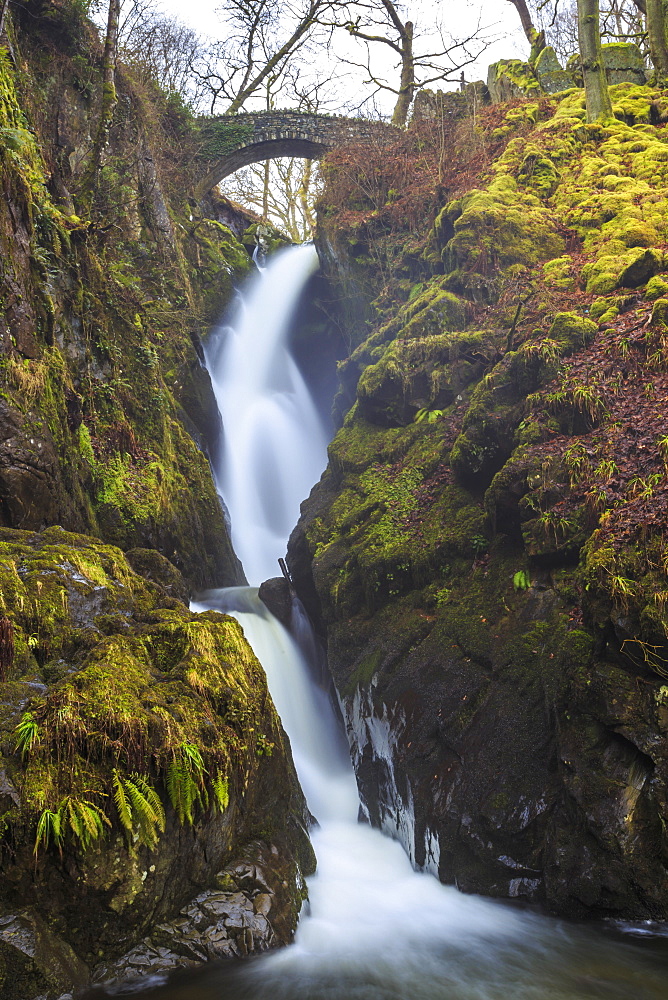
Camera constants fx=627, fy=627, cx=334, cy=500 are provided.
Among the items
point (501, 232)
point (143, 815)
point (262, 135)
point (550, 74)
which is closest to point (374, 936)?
point (143, 815)

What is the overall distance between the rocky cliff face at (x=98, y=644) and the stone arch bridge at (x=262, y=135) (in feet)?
28.3

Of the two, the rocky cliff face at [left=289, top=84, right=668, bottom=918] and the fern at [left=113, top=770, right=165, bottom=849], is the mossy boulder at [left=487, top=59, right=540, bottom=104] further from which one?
the fern at [left=113, top=770, right=165, bottom=849]

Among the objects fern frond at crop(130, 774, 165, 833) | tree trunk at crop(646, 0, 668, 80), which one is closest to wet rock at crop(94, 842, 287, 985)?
fern frond at crop(130, 774, 165, 833)

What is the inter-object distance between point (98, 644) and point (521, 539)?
4.98 metres

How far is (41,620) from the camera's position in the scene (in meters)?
4.76

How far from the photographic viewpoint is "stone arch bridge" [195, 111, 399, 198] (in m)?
20.0

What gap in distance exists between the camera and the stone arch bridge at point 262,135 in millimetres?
20031

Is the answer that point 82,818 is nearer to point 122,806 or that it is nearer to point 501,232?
point 122,806

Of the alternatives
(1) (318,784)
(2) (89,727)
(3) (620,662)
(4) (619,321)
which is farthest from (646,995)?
(4) (619,321)

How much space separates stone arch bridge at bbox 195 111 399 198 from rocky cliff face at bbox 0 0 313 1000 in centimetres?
861

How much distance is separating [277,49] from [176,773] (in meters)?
26.9

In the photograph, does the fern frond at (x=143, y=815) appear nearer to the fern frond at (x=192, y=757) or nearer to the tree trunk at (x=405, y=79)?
the fern frond at (x=192, y=757)

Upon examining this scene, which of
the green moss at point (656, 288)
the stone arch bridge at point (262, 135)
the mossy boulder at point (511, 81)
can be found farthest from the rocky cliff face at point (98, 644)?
the mossy boulder at point (511, 81)

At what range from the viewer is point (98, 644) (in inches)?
184
